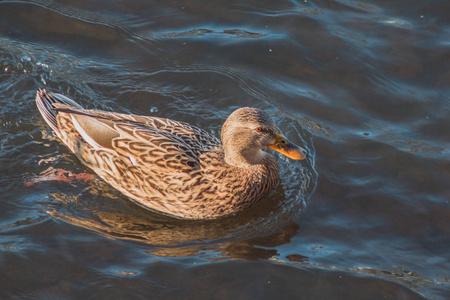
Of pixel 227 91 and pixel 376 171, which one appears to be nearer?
pixel 376 171

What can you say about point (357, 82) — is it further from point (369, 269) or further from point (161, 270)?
point (161, 270)

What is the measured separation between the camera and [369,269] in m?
6.70

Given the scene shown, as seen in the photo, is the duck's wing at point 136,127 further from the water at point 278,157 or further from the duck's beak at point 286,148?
the duck's beak at point 286,148

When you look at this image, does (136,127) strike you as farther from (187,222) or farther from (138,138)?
(187,222)

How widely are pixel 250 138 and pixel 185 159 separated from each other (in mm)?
861

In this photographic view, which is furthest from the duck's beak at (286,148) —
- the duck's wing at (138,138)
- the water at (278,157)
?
the duck's wing at (138,138)

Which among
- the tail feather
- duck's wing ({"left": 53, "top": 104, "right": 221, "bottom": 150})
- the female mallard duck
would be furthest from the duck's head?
the tail feather

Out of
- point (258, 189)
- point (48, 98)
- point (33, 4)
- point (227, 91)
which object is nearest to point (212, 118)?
point (227, 91)

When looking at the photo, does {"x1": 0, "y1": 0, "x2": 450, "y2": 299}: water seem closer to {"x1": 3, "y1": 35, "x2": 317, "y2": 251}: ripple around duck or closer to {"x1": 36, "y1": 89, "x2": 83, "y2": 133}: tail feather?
{"x1": 3, "y1": 35, "x2": 317, "y2": 251}: ripple around duck

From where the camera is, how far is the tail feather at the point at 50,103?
8219mm

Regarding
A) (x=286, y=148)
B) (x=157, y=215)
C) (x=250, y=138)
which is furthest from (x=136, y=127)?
(x=286, y=148)

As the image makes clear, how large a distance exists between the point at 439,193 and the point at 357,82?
100 inches

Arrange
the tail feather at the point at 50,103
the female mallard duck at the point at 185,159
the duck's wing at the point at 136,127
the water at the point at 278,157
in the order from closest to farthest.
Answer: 1. the water at the point at 278,157
2. the female mallard duck at the point at 185,159
3. the duck's wing at the point at 136,127
4. the tail feather at the point at 50,103

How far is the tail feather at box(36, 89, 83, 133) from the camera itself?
8219mm
